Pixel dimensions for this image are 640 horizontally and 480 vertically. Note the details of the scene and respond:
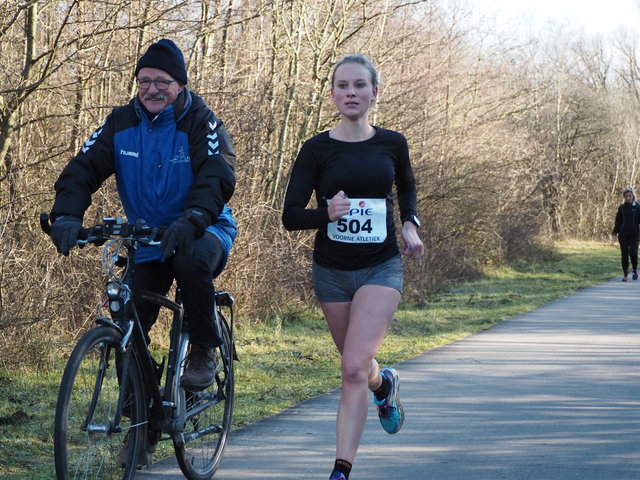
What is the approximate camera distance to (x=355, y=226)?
4801mm

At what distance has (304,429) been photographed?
6387mm

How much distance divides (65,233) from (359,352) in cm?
148

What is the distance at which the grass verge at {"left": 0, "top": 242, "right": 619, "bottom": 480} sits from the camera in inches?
232

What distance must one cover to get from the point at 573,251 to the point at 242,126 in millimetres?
26866

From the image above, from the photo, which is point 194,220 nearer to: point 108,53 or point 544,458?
point 544,458

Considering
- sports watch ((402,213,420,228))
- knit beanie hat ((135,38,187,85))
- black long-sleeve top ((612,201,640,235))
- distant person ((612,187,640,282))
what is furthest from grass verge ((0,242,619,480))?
black long-sleeve top ((612,201,640,235))

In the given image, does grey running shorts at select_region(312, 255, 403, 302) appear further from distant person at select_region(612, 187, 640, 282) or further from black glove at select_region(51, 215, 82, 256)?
distant person at select_region(612, 187, 640, 282)

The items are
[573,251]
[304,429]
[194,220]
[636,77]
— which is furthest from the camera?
[636,77]

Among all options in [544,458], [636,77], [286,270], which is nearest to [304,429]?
[544,458]

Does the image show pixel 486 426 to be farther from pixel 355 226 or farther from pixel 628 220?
pixel 628 220

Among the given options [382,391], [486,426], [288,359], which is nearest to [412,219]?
[382,391]

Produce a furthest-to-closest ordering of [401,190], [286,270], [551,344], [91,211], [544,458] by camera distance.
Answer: [286,270]
[551,344]
[91,211]
[544,458]
[401,190]

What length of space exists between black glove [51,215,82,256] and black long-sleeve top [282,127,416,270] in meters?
1.12

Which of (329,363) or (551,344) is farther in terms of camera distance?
(551,344)
